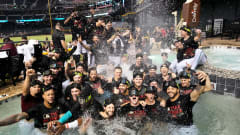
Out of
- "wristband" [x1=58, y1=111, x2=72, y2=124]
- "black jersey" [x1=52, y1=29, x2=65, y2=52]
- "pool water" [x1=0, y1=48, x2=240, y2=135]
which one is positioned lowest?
"pool water" [x1=0, y1=48, x2=240, y2=135]

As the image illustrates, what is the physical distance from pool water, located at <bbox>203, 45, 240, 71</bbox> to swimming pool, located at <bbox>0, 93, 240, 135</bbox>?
8.54 feet

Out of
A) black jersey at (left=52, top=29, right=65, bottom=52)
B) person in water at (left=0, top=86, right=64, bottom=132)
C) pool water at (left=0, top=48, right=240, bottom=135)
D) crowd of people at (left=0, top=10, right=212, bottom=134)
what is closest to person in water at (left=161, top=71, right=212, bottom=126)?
crowd of people at (left=0, top=10, right=212, bottom=134)

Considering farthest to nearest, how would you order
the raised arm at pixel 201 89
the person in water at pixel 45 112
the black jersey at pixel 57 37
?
1. the black jersey at pixel 57 37
2. the raised arm at pixel 201 89
3. the person in water at pixel 45 112

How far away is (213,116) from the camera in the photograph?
3.88m

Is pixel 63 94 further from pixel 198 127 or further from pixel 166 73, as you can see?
pixel 198 127

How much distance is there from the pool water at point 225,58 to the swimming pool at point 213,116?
2603 mm

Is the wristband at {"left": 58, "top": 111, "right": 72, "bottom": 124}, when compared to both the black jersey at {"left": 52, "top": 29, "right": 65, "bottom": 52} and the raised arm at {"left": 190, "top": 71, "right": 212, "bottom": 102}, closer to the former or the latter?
the raised arm at {"left": 190, "top": 71, "right": 212, "bottom": 102}

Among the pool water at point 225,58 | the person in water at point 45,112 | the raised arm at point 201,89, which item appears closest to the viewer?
the person in water at point 45,112

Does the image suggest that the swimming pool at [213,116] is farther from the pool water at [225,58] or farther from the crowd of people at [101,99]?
the pool water at [225,58]

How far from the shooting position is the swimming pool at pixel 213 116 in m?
3.45

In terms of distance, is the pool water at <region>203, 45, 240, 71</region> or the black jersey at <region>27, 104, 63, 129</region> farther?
the pool water at <region>203, 45, 240, 71</region>

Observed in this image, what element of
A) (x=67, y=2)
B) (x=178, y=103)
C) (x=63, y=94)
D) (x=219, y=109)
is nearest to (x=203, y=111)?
(x=219, y=109)

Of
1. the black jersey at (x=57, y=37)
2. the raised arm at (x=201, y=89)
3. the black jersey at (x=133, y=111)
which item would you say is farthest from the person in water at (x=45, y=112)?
the black jersey at (x=57, y=37)

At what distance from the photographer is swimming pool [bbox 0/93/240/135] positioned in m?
3.45
